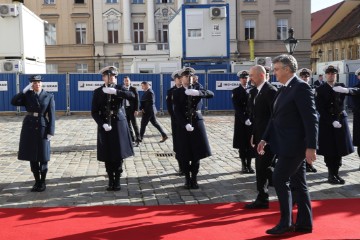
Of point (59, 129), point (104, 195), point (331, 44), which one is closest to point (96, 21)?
point (331, 44)

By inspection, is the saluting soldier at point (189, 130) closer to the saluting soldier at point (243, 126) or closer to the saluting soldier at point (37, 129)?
the saluting soldier at point (243, 126)

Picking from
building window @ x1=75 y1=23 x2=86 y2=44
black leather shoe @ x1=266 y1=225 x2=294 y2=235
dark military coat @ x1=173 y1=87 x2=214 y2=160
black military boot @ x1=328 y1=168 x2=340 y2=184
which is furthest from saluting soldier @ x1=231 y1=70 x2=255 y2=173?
building window @ x1=75 y1=23 x2=86 y2=44

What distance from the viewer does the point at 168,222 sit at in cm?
650

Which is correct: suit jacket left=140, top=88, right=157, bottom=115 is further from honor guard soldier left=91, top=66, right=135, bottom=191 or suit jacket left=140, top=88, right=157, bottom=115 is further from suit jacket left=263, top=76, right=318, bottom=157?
suit jacket left=263, top=76, right=318, bottom=157

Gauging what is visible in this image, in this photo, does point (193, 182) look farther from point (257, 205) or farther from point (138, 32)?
point (138, 32)

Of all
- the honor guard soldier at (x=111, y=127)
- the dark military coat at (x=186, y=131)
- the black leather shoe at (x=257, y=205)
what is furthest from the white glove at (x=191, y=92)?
the black leather shoe at (x=257, y=205)

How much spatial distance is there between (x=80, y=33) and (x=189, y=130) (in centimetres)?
4236

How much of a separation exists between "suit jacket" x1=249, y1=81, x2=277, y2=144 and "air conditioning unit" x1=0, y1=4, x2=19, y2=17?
15.2 metres

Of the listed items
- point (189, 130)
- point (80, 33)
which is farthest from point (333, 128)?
point (80, 33)

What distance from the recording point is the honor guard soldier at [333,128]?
8.88m

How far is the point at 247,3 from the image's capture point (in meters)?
49.2

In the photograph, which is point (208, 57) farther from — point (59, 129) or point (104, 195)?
point (104, 195)

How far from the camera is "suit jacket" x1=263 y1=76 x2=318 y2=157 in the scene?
559 cm

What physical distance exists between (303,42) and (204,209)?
4474 centimetres
